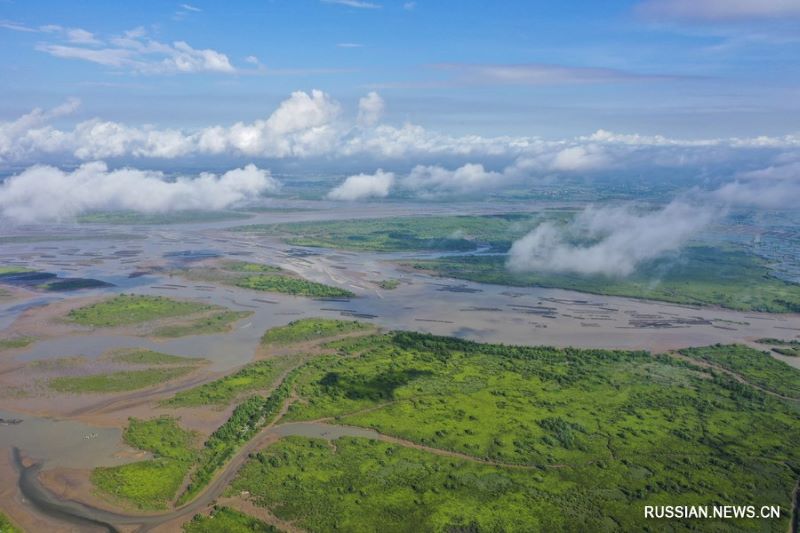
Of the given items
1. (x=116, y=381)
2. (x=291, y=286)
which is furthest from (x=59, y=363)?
(x=291, y=286)

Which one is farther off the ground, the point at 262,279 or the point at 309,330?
the point at 262,279

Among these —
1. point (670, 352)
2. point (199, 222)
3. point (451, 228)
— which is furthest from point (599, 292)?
point (199, 222)

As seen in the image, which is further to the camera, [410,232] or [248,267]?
[410,232]

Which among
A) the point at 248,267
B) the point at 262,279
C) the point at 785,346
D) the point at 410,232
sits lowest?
the point at 785,346

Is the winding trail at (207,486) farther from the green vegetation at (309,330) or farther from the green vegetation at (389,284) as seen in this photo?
the green vegetation at (389,284)

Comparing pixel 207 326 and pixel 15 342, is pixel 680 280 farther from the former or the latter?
pixel 15 342

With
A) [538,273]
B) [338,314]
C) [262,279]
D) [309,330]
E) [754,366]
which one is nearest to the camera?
[754,366]

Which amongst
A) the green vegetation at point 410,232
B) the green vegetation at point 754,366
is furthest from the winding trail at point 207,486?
the green vegetation at point 410,232

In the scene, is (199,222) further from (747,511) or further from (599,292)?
(747,511)
